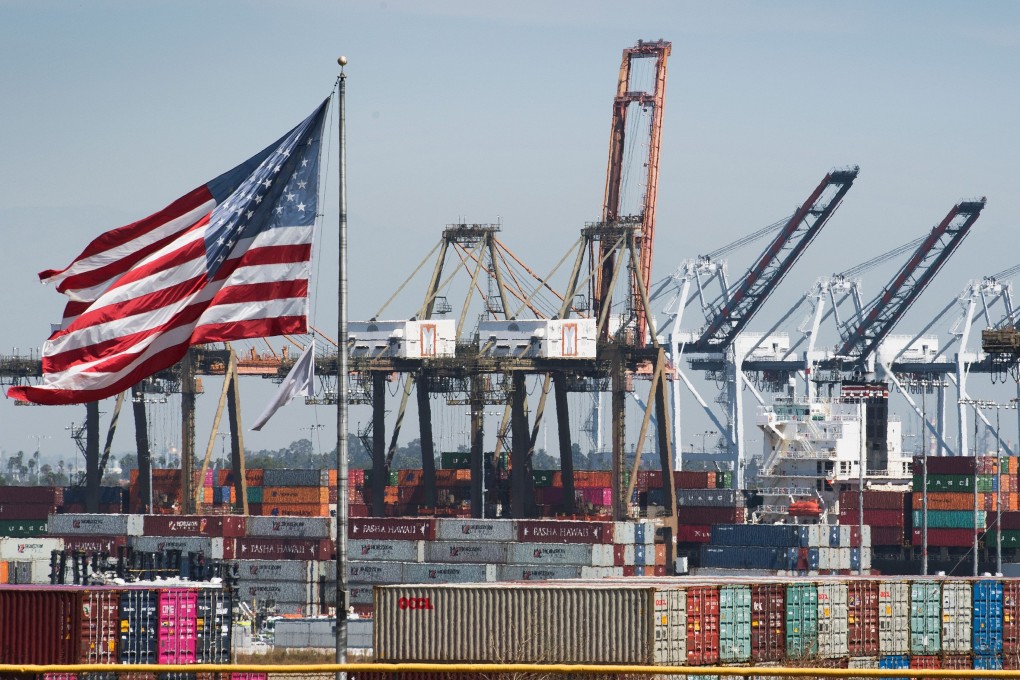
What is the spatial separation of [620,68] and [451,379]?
26.9m

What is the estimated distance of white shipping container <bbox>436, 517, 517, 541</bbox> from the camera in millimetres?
79812

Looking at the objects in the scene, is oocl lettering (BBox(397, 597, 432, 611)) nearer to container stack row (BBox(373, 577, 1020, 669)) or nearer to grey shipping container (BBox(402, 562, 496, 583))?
container stack row (BBox(373, 577, 1020, 669))

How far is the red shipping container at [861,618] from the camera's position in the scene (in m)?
39.9

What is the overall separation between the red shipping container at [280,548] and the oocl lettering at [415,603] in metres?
50.3

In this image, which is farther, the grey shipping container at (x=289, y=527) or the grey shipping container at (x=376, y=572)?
the grey shipping container at (x=289, y=527)

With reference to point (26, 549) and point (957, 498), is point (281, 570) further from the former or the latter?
point (957, 498)

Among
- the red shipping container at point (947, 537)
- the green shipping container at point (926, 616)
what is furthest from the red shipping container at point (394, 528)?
the green shipping container at point (926, 616)

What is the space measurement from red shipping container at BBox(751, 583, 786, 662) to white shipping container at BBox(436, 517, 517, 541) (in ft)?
139

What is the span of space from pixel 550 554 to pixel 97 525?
1271 inches

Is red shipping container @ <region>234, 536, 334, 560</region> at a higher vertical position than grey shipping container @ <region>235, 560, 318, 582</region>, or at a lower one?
higher

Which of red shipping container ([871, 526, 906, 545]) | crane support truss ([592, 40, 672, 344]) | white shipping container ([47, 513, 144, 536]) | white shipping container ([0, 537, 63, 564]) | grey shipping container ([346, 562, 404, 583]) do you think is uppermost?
crane support truss ([592, 40, 672, 344])

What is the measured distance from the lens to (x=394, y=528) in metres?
82.2

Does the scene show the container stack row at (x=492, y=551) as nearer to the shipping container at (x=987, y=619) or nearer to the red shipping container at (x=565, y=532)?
the red shipping container at (x=565, y=532)

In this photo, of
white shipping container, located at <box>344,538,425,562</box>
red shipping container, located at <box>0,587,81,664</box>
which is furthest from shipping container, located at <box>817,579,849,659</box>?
white shipping container, located at <box>344,538,425,562</box>
